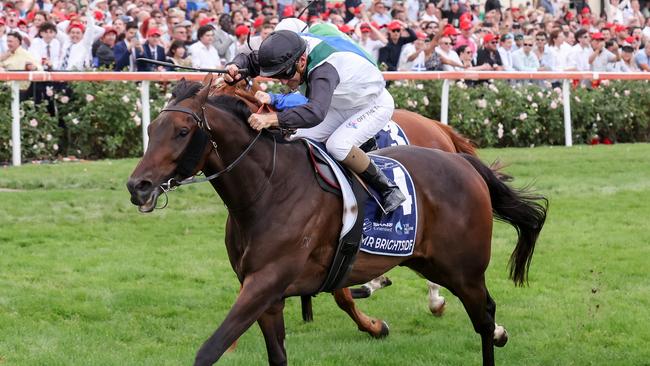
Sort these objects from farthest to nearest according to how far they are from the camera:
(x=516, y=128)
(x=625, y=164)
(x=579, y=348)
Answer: (x=516, y=128) < (x=625, y=164) < (x=579, y=348)

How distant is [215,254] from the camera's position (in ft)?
29.4

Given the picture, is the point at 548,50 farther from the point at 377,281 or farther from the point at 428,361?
the point at 428,361

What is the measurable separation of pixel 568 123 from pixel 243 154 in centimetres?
1214

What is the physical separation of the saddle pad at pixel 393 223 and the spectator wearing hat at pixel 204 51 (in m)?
9.07

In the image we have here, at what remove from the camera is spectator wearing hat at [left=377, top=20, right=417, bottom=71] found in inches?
632

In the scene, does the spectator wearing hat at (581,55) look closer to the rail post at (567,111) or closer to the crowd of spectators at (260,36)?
the crowd of spectators at (260,36)

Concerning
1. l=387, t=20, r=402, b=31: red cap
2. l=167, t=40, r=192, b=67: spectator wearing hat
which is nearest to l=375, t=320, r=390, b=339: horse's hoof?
l=167, t=40, r=192, b=67: spectator wearing hat

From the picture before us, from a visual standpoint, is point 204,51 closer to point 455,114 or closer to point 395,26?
point 395,26

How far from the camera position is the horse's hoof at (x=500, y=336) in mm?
6281

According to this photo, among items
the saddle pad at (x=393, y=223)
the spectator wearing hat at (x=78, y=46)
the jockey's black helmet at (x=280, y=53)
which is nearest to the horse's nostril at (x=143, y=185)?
the jockey's black helmet at (x=280, y=53)

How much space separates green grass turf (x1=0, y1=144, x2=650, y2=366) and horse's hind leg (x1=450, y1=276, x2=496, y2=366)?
0.24 m

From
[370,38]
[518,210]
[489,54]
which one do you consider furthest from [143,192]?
[489,54]

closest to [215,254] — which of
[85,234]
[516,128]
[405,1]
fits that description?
[85,234]

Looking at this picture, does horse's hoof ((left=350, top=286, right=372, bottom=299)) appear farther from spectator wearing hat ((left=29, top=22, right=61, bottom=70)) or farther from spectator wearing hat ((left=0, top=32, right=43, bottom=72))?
spectator wearing hat ((left=29, top=22, right=61, bottom=70))
